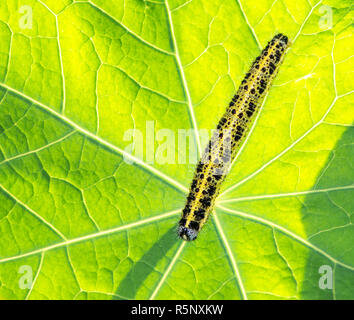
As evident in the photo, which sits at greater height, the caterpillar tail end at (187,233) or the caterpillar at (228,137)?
the caterpillar at (228,137)

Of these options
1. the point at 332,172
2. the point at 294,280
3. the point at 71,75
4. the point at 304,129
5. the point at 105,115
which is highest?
the point at 71,75

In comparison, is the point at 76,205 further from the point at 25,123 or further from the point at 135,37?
the point at 135,37

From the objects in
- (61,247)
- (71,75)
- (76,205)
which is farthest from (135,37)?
(61,247)

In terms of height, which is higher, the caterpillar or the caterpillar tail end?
the caterpillar
